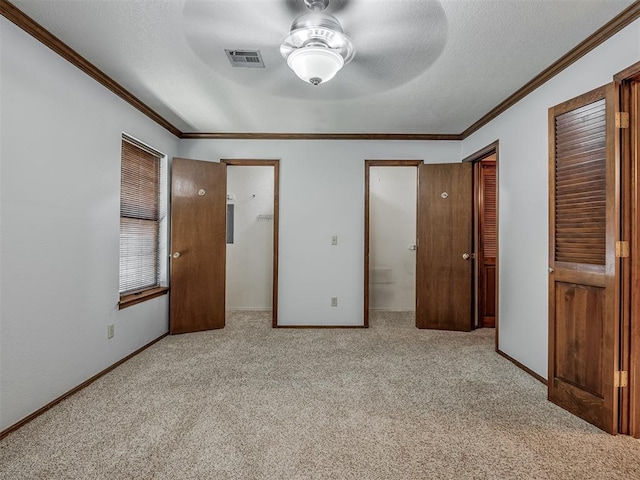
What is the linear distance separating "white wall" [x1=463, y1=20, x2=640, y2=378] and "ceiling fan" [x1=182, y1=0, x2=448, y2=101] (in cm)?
102

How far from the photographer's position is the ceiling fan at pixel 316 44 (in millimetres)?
1896

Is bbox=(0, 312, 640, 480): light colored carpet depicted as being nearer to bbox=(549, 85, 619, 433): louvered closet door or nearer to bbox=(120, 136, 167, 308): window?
bbox=(549, 85, 619, 433): louvered closet door

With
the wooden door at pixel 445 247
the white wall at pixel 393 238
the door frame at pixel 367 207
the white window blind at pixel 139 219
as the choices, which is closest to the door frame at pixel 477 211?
the wooden door at pixel 445 247

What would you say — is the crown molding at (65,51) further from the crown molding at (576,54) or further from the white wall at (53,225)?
the crown molding at (576,54)

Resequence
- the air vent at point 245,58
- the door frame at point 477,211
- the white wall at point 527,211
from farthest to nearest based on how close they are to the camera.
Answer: the door frame at point 477,211
the white wall at point 527,211
the air vent at point 245,58

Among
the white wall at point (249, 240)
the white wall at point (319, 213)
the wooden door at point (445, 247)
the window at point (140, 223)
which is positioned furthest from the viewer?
the white wall at point (249, 240)

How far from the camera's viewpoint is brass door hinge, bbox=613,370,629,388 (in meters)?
1.93

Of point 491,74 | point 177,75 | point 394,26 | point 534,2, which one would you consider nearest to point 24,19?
point 177,75

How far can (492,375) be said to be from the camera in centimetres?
281

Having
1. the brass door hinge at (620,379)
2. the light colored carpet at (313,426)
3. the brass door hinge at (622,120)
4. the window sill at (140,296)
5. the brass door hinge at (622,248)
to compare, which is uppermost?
the brass door hinge at (622,120)

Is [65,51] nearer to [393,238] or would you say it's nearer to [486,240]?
[393,238]

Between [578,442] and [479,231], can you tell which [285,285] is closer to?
[479,231]

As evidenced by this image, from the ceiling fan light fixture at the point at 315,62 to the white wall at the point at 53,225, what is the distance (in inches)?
64.8

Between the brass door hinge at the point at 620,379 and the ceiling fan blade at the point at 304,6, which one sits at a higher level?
the ceiling fan blade at the point at 304,6
